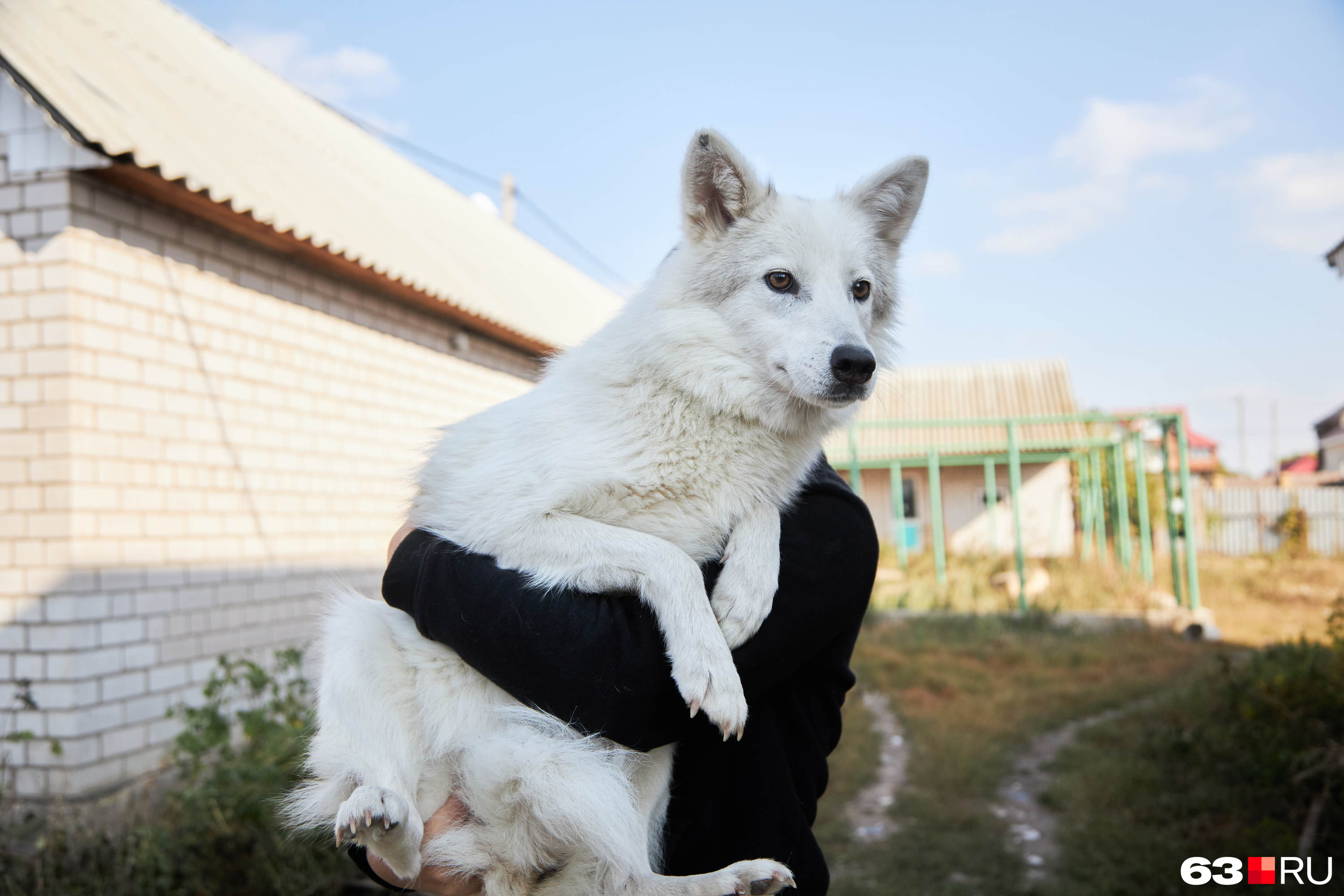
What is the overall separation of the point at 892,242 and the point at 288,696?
4150 mm

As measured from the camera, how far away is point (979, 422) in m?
13.0

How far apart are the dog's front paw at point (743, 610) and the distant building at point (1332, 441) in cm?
3056

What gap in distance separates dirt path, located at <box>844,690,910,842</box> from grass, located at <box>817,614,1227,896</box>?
0.27ft

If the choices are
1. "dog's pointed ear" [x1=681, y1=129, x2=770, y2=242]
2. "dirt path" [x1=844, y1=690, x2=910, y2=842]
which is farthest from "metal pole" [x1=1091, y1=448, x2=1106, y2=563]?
"dog's pointed ear" [x1=681, y1=129, x2=770, y2=242]

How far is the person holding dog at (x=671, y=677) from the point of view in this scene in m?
1.51

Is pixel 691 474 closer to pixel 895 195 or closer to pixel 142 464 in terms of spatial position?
pixel 895 195

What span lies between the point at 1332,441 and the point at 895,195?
34705 mm

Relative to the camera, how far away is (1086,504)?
51.3 ft

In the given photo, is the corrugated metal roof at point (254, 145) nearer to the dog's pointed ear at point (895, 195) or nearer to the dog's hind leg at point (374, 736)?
the dog's pointed ear at point (895, 195)

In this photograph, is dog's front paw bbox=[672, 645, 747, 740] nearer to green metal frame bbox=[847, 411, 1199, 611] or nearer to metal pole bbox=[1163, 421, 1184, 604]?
green metal frame bbox=[847, 411, 1199, 611]

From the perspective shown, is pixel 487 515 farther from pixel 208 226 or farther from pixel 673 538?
pixel 208 226

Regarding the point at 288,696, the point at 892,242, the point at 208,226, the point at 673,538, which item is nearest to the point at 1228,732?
the point at 892,242

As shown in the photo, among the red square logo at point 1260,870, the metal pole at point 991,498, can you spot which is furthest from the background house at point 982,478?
the red square logo at point 1260,870

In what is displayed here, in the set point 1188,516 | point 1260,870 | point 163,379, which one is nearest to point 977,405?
point 1188,516
